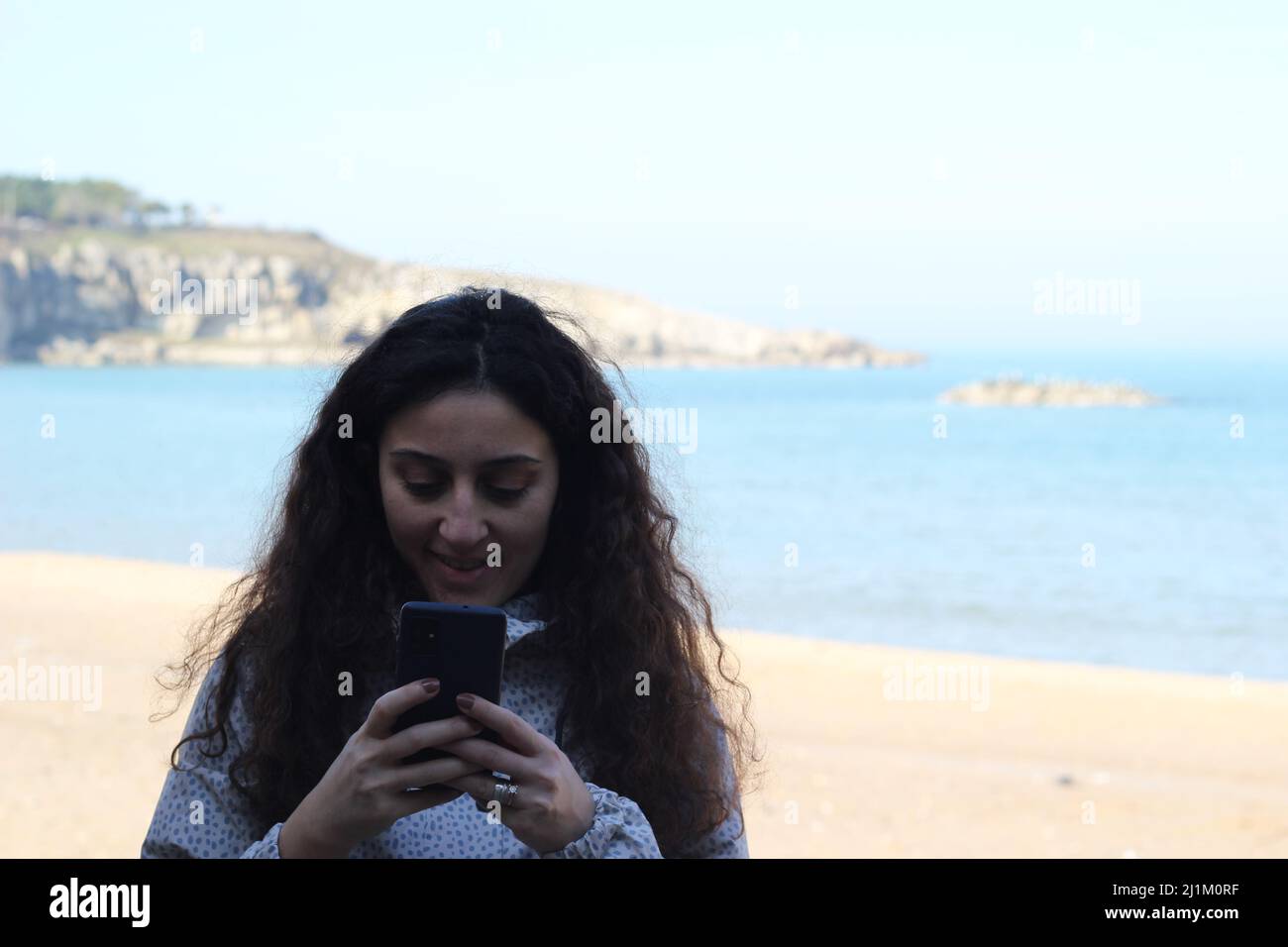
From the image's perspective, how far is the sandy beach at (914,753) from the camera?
828 cm

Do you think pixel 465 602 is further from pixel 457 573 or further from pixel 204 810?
pixel 204 810

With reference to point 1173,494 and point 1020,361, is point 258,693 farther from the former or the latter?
point 1020,361

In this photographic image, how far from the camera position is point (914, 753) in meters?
10.7

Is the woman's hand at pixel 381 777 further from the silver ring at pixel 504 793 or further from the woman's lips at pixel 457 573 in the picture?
the woman's lips at pixel 457 573

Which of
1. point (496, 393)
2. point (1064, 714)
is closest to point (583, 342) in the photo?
point (496, 393)

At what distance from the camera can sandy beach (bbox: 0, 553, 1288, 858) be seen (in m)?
8.28

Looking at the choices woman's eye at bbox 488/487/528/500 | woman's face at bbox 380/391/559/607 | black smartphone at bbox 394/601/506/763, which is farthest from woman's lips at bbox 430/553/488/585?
black smartphone at bbox 394/601/506/763

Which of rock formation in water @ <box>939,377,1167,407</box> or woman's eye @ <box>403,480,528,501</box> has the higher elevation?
rock formation in water @ <box>939,377,1167,407</box>

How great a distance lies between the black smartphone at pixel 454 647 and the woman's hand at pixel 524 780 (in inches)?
1.4

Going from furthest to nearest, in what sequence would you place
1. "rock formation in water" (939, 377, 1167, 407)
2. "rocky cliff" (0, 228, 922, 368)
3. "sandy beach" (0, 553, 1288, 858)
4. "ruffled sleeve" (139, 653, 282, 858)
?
"rocky cliff" (0, 228, 922, 368) → "rock formation in water" (939, 377, 1167, 407) → "sandy beach" (0, 553, 1288, 858) → "ruffled sleeve" (139, 653, 282, 858)

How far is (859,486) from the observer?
133ft

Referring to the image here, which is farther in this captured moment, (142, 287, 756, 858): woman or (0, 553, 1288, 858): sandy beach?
(0, 553, 1288, 858): sandy beach

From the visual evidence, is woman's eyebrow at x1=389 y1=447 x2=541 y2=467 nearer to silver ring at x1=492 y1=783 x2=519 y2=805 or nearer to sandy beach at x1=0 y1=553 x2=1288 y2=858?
silver ring at x1=492 y1=783 x2=519 y2=805
